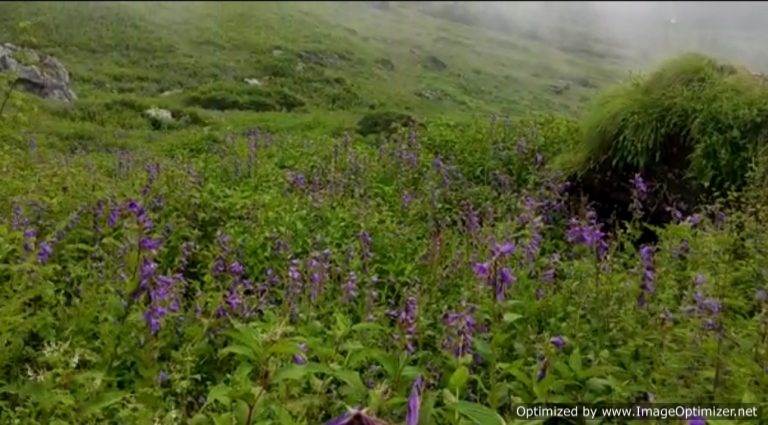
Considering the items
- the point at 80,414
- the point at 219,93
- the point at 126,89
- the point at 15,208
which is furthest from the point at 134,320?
the point at 126,89

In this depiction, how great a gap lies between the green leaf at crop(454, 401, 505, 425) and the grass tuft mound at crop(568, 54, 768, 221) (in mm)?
5235

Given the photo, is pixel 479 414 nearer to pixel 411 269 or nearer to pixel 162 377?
pixel 162 377

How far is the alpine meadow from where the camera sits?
426 centimetres

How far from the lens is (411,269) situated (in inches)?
277

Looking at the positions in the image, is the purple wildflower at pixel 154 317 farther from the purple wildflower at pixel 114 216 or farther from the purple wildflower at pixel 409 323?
the purple wildflower at pixel 114 216

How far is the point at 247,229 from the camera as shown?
7.92 m

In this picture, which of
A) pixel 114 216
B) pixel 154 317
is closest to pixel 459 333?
pixel 154 317

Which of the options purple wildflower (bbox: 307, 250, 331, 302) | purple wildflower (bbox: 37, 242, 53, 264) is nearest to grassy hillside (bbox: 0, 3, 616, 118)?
purple wildflower (bbox: 307, 250, 331, 302)

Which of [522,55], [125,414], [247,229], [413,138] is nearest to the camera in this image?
[125,414]

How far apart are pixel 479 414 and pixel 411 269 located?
3.42 metres

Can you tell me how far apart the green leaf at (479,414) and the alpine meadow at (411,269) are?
0.01 metres

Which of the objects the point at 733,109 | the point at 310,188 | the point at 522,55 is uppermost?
the point at 733,109

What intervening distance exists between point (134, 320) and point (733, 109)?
7070mm

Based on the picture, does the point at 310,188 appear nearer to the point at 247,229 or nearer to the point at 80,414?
the point at 247,229
